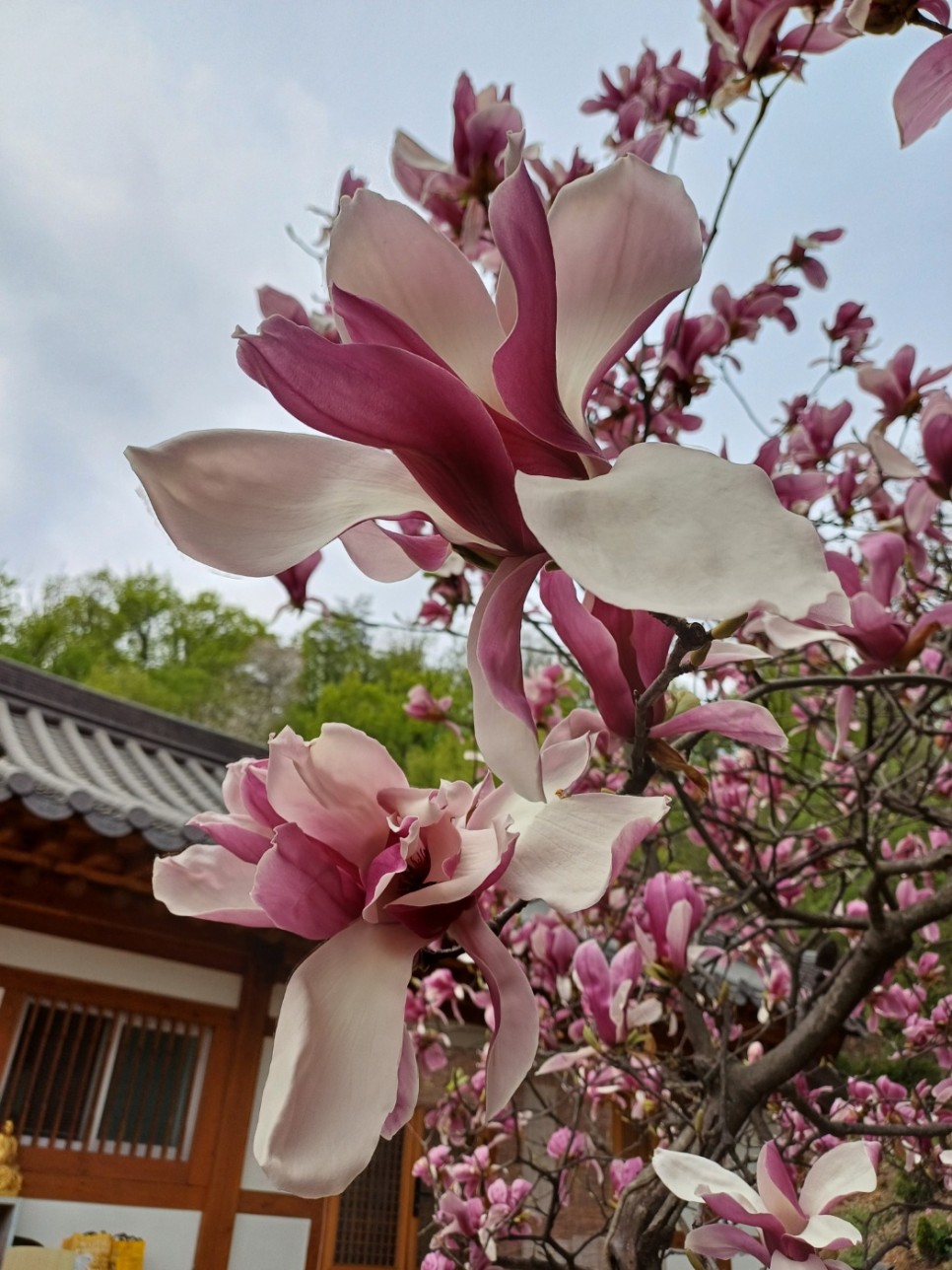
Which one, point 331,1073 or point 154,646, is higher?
point 154,646

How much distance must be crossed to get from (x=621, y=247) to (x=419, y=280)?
0.07 meters

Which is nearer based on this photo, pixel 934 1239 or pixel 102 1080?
pixel 934 1239

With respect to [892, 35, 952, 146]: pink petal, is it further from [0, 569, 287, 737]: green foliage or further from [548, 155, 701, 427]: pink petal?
[0, 569, 287, 737]: green foliage

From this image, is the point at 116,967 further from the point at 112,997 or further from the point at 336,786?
the point at 336,786

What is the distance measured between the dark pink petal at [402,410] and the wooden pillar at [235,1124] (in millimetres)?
3075

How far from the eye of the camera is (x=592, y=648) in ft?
1.37

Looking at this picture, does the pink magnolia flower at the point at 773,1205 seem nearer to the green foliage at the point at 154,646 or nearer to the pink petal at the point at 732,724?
the pink petal at the point at 732,724

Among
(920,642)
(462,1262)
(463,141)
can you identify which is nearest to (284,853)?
(920,642)

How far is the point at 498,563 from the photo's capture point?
0.35 m

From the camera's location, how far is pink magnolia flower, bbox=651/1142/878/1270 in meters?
0.58

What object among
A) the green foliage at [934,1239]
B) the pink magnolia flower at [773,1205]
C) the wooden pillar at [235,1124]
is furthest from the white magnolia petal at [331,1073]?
the wooden pillar at [235,1124]

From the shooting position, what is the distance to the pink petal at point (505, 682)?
29 centimetres

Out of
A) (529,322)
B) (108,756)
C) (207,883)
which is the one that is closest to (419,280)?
(529,322)

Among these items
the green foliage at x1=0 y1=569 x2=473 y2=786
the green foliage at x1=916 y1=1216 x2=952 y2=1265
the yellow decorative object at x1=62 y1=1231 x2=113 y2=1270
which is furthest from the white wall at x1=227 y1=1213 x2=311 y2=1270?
the green foliage at x1=0 y1=569 x2=473 y2=786
